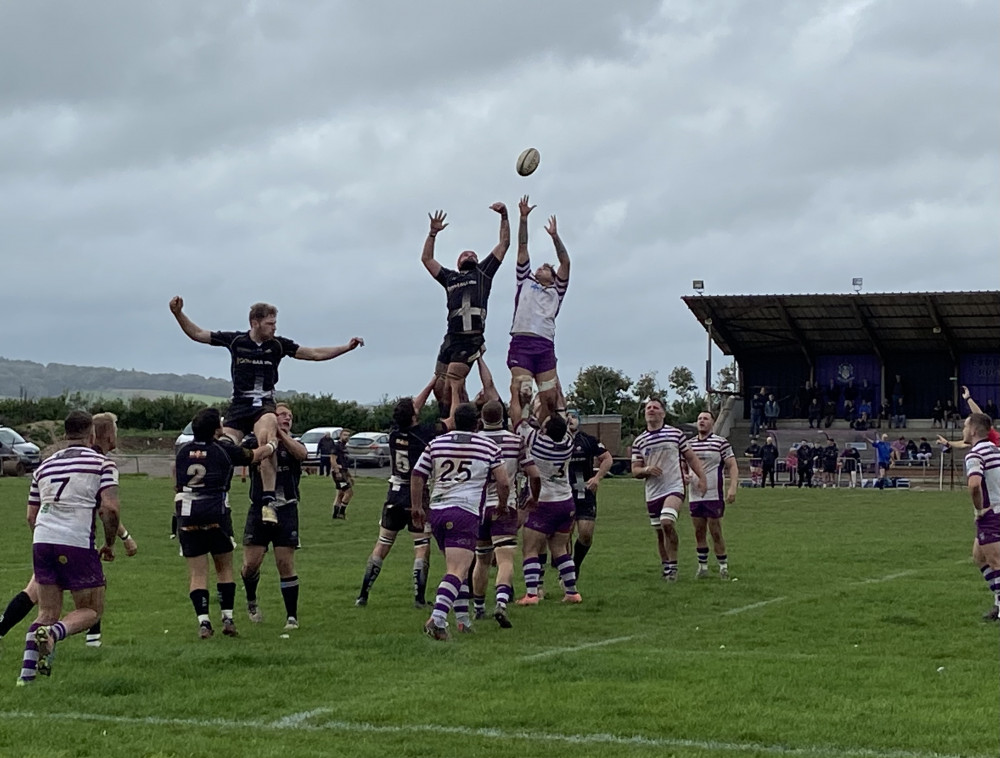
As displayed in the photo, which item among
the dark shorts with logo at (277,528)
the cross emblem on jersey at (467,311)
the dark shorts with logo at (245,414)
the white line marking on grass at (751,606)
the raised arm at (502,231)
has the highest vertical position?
the raised arm at (502,231)

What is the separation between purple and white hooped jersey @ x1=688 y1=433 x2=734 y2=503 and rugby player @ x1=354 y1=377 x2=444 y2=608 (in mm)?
4243

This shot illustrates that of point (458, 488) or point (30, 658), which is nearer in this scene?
point (30, 658)

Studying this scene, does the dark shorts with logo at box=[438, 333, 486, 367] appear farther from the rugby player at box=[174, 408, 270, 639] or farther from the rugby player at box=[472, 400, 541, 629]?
the rugby player at box=[174, 408, 270, 639]

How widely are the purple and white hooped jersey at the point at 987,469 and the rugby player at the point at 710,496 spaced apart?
4.72 m

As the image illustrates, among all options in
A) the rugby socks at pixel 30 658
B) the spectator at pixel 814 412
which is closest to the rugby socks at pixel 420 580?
the rugby socks at pixel 30 658

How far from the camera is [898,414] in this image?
Answer: 66.1 meters

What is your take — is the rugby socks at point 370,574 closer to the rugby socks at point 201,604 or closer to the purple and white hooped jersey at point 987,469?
the rugby socks at point 201,604

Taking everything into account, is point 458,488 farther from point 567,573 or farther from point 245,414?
point 567,573

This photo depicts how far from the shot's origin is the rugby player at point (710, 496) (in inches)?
739

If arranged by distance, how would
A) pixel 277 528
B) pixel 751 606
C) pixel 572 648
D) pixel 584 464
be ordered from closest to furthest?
pixel 572 648
pixel 277 528
pixel 751 606
pixel 584 464

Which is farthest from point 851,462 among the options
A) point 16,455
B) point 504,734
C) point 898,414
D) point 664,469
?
point 504,734

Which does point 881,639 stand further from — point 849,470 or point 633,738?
point 849,470

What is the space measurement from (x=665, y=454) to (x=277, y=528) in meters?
6.05

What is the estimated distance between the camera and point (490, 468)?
44.0 ft
